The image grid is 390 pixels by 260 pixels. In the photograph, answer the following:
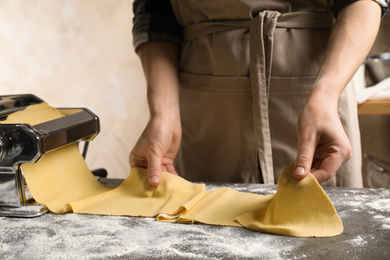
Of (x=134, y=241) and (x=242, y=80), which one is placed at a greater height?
(x=242, y=80)

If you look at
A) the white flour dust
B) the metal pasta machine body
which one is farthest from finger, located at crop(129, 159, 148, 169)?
the white flour dust

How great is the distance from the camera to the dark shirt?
48.0 inches

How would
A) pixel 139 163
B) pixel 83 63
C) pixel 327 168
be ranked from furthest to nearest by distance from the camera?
1. pixel 83 63
2. pixel 139 163
3. pixel 327 168

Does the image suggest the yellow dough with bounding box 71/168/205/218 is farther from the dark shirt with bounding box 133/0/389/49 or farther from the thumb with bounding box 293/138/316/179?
the dark shirt with bounding box 133/0/389/49

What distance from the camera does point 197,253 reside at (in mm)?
675

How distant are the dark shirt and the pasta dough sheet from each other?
0.32 metres

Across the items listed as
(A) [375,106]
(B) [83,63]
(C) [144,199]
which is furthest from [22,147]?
(B) [83,63]

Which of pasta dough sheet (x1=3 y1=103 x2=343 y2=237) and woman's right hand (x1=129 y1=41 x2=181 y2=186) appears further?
woman's right hand (x1=129 y1=41 x2=181 y2=186)

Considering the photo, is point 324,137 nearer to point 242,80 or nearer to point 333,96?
point 333,96

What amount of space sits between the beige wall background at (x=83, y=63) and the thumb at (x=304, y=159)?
229cm

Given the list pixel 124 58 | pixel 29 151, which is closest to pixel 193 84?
pixel 29 151

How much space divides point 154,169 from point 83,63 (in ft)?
7.28

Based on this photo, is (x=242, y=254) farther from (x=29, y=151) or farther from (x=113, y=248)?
(x=29, y=151)

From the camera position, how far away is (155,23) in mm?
1221
